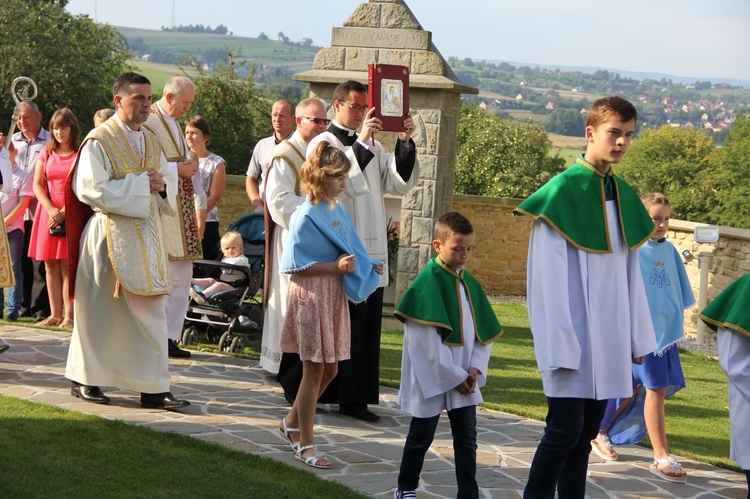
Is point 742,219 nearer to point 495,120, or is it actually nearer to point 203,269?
point 495,120

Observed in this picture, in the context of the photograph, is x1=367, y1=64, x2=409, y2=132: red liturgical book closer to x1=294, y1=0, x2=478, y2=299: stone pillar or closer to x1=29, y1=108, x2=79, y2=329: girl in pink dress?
x1=29, y1=108, x2=79, y2=329: girl in pink dress

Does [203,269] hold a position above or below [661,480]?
above

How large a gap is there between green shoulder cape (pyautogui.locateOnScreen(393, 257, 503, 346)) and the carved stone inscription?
778 cm

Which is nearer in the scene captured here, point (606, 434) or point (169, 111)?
point (606, 434)

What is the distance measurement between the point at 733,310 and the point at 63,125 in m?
6.62

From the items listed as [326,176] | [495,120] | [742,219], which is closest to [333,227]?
[326,176]

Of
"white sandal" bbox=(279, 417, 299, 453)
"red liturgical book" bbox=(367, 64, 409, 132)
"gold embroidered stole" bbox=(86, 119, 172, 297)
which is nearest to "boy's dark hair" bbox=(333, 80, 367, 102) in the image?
"red liturgical book" bbox=(367, 64, 409, 132)

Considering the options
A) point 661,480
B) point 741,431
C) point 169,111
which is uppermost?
point 169,111

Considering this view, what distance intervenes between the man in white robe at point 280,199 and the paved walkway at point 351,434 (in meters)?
0.44

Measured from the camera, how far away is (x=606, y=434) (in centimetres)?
728

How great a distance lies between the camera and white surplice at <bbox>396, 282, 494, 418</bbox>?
5.62 meters

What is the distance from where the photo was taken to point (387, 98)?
745 cm

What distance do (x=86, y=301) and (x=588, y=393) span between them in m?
3.75

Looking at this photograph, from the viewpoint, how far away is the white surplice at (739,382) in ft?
18.8
